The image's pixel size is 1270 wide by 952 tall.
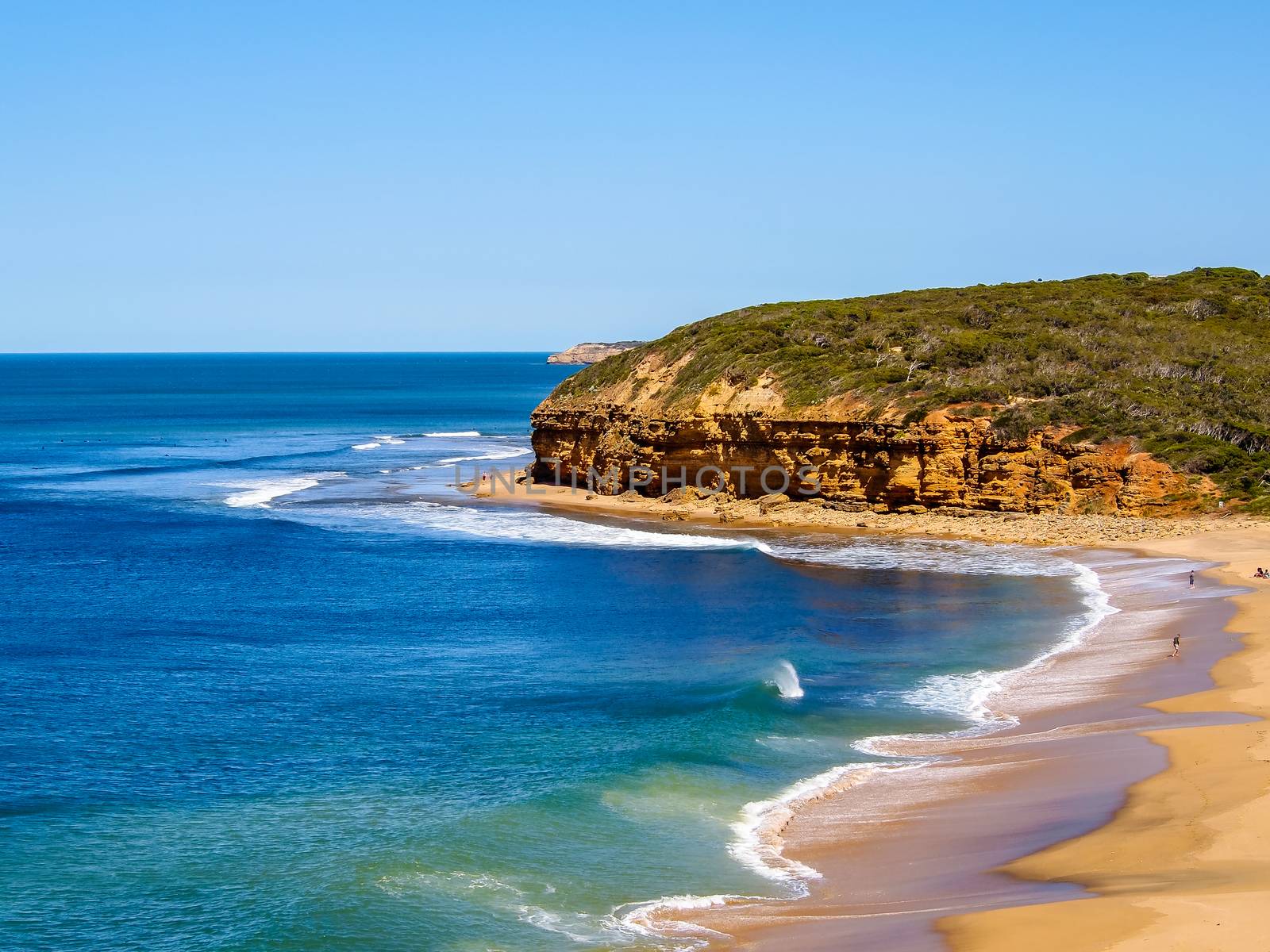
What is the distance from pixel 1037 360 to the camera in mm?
62875

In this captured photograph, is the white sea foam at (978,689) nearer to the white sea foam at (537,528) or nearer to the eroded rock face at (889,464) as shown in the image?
the eroded rock face at (889,464)

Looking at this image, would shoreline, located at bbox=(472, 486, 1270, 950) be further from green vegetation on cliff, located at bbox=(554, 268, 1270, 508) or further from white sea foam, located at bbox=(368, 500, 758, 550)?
white sea foam, located at bbox=(368, 500, 758, 550)

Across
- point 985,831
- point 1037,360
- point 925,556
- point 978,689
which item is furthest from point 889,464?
point 985,831

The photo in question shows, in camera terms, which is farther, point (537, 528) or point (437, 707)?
point (537, 528)

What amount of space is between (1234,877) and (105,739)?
21.1 metres

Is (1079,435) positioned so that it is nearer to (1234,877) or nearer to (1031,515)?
(1031,515)

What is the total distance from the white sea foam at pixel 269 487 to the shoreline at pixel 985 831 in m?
47.3

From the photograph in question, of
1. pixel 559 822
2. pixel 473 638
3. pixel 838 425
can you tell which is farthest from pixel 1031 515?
pixel 559 822

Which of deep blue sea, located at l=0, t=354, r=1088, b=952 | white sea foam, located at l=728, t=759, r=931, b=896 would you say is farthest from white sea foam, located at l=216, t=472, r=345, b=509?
white sea foam, located at l=728, t=759, r=931, b=896

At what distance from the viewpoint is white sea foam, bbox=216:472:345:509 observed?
2648 inches

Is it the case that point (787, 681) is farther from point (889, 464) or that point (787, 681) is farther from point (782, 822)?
point (889, 464)

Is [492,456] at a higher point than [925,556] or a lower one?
higher

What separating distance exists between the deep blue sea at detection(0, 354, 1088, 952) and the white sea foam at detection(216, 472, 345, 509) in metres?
6.51

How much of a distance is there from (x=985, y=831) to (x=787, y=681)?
400 inches
